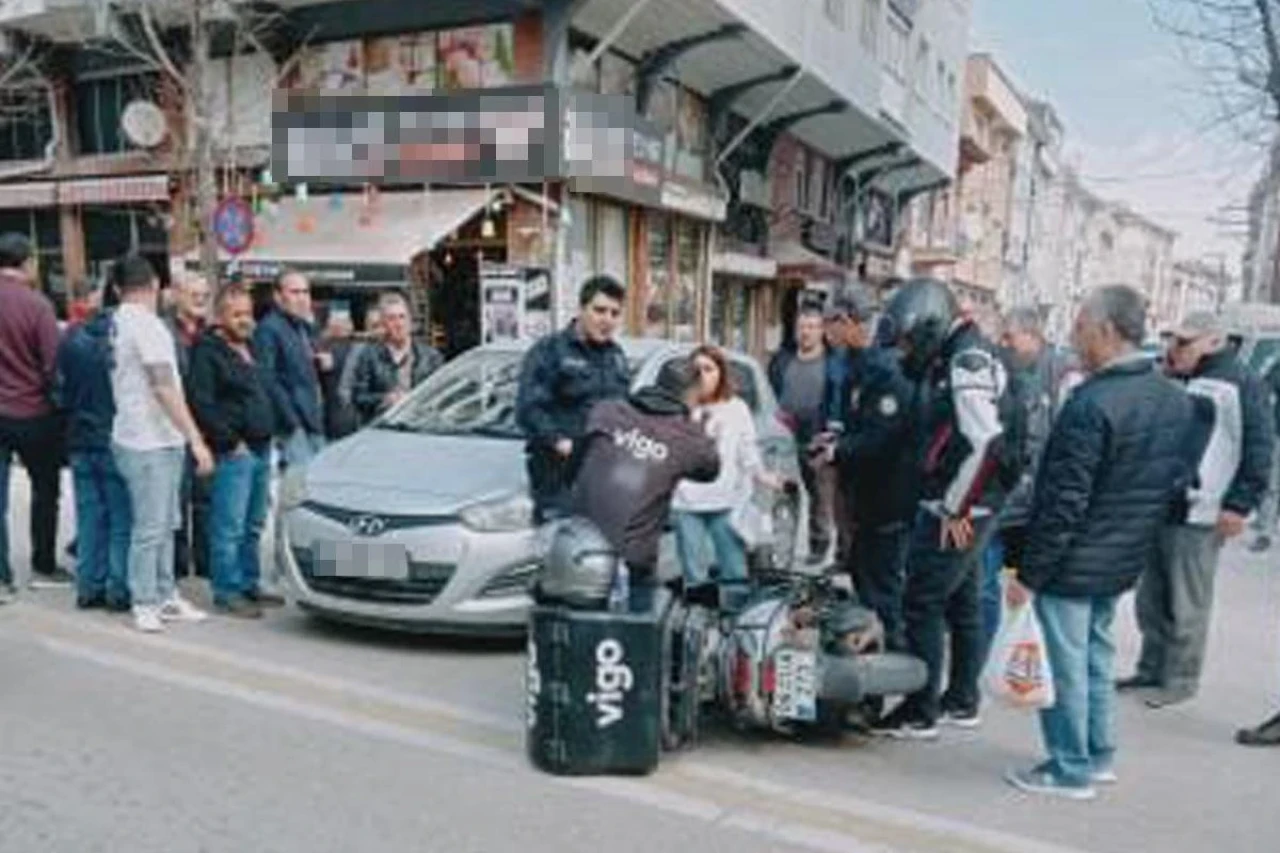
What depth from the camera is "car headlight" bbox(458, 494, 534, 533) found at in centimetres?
579

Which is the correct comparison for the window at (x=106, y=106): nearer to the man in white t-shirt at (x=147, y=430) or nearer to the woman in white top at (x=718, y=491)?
the man in white t-shirt at (x=147, y=430)

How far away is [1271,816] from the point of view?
14.7ft

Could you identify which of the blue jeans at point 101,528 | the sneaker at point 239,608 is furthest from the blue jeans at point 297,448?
the blue jeans at point 101,528

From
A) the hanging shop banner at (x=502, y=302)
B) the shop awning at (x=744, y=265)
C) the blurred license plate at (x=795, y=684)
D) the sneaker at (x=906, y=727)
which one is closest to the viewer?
the blurred license plate at (x=795, y=684)

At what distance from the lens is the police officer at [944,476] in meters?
4.83

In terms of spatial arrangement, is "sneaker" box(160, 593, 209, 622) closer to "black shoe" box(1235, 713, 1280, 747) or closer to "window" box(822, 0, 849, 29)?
"black shoe" box(1235, 713, 1280, 747)

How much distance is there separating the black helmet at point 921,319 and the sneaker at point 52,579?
4.75m

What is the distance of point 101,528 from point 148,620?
2.38 feet

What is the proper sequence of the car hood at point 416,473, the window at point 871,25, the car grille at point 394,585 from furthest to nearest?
1. the window at point 871,25
2. the car hood at point 416,473
3. the car grille at point 394,585

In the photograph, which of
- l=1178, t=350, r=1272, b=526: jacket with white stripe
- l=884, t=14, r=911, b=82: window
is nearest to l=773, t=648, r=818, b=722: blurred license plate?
l=1178, t=350, r=1272, b=526: jacket with white stripe

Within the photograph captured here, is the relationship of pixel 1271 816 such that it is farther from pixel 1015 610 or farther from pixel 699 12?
pixel 699 12

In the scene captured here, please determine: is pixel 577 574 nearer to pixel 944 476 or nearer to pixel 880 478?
pixel 944 476

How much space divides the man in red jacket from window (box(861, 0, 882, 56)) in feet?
64.1

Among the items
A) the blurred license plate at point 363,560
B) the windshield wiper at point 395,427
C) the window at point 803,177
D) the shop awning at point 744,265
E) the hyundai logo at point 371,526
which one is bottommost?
the blurred license plate at point 363,560
